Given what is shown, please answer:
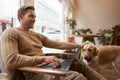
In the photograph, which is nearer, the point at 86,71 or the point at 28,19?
the point at 28,19

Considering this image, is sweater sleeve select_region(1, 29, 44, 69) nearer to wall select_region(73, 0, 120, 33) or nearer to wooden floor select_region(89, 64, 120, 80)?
wooden floor select_region(89, 64, 120, 80)

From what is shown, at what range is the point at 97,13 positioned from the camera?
8.27 metres

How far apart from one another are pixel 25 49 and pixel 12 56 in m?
0.26

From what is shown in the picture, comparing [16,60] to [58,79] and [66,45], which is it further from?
[66,45]

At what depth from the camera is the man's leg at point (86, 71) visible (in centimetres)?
181

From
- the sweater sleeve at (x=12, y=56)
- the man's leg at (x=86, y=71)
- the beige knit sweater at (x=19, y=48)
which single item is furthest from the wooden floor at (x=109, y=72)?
the sweater sleeve at (x=12, y=56)

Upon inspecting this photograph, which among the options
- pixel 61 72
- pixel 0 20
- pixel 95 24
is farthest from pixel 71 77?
pixel 95 24

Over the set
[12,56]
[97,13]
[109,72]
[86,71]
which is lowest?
[109,72]

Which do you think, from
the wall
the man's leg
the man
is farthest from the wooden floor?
the wall

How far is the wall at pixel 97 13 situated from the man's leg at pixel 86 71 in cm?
654

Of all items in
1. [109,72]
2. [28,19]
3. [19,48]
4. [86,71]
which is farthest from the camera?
[109,72]

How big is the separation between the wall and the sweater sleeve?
23.0 feet

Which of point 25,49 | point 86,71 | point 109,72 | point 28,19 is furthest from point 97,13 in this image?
point 25,49

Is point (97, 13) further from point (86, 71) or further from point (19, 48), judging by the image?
point (19, 48)
